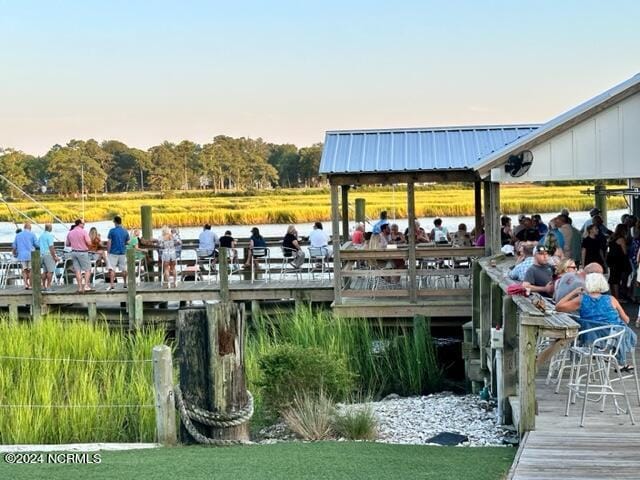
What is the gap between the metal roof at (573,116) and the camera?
13141 mm

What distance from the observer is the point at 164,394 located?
8.79m

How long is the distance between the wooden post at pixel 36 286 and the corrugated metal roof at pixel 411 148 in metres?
5.90

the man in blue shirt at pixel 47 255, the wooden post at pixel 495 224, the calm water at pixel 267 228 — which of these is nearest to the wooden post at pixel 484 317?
the wooden post at pixel 495 224

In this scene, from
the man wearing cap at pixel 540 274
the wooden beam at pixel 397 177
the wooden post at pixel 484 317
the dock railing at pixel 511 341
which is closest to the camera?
the dock railing at pixel 511 341

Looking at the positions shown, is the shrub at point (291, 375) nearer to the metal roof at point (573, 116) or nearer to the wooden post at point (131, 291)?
the metal roof at point (573, 116)

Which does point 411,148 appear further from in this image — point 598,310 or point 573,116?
point 598,310

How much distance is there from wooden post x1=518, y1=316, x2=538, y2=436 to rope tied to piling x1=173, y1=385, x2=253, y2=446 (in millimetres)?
2509

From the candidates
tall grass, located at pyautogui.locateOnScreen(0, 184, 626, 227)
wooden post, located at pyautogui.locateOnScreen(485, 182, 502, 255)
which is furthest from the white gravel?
tall grass, located at pyautogui.locateOnScreen(0, 184, 626, 227)

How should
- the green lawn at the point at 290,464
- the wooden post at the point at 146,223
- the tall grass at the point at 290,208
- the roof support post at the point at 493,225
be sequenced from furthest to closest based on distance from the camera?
the tall grass at the point at 290,208 < the wooden post at the point at 146,223 < the roof support post at the point at 493,225 < the green lawn at the point at 290,464

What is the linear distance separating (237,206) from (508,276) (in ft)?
187

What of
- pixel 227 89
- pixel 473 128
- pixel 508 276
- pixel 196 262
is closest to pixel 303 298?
pixel 196 262

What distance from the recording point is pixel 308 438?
979cm

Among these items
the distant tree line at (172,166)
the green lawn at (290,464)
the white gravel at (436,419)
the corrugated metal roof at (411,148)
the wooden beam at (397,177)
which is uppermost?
the distant tree line at (172,166)

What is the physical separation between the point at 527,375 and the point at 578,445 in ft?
2.55
